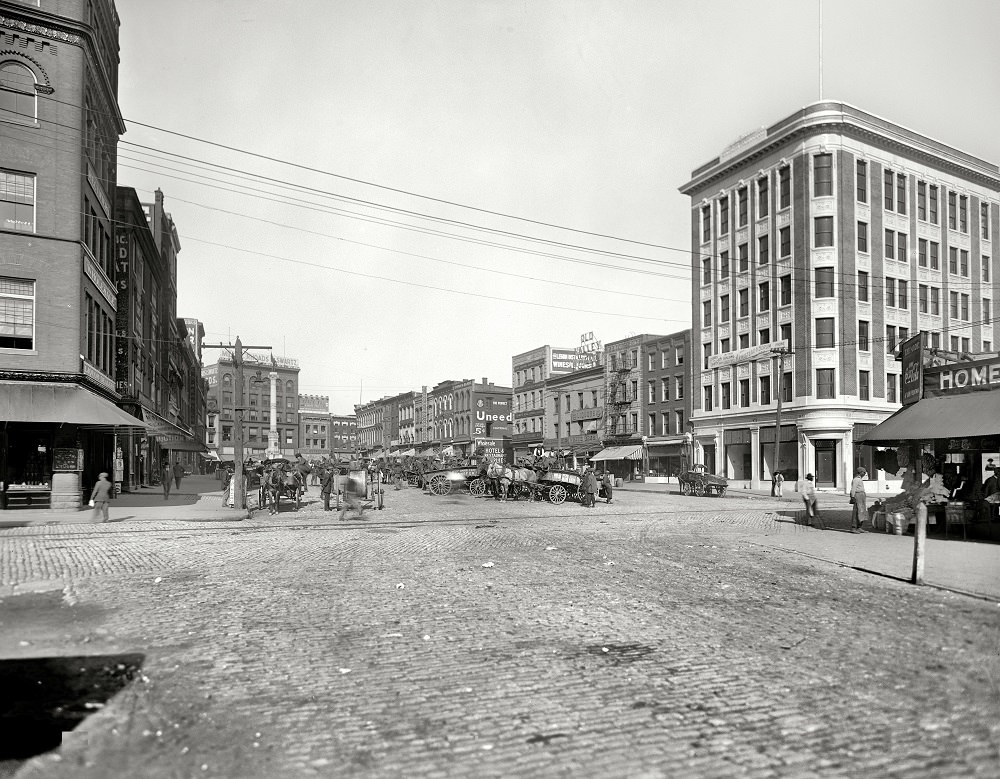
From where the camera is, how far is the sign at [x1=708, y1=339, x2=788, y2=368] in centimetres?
4822

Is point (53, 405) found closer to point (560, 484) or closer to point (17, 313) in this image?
point (17, 313)

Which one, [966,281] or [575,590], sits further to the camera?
[966,281]

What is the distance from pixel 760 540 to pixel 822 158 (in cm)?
3824

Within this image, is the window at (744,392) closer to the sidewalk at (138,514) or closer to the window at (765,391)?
the window at (765,391)

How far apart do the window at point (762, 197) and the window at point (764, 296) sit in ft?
16.4

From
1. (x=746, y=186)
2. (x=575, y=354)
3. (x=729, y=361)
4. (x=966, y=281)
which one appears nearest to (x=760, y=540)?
(x=729, y=361)

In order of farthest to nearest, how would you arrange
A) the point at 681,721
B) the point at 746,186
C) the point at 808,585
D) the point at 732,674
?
the point at 746,186
the point at 808,585
the point at 732,674
the point at 681,721

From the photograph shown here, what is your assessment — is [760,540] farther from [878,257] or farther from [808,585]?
[878,257]

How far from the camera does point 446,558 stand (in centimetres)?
1297

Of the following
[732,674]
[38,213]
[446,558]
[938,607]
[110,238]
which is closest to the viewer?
[732,674]

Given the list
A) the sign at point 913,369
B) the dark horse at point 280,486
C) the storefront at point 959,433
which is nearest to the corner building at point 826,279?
the sign at point 913,369

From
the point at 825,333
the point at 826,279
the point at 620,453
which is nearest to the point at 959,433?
the point at 825,333

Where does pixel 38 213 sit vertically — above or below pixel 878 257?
below

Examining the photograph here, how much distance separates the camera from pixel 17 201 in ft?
79.7
